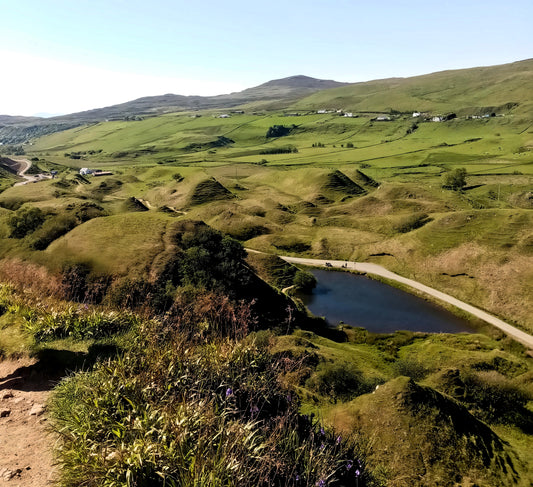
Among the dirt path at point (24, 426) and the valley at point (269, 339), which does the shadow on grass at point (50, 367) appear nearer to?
the dirt path at point (24, 426)

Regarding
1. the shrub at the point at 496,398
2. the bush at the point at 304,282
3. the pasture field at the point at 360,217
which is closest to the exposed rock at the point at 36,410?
the shrub at the point at 496,398

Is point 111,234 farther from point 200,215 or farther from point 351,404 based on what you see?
point 200,215

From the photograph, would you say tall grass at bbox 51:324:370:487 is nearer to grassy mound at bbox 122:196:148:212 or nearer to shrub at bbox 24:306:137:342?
shrub at bbox 24:306:137:342

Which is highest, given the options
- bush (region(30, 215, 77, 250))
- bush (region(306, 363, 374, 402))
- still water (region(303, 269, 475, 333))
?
bush (region(30, 215, 77, 250))

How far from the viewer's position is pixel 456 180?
153875mm

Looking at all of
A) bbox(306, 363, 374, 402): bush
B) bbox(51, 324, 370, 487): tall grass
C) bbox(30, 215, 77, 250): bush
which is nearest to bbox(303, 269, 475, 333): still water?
bbox(306, 363, 374, 402): bush

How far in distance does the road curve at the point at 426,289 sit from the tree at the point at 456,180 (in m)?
82.8

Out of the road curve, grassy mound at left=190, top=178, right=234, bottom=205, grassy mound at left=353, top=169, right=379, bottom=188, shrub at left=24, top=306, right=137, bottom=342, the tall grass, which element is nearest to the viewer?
the tall grass

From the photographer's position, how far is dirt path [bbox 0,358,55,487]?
1200cm

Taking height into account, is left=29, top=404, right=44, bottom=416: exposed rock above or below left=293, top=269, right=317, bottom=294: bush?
above

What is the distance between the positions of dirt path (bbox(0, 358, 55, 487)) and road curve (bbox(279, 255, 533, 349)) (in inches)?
2655

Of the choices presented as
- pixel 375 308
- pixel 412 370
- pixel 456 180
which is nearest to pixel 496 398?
pixel 412 370

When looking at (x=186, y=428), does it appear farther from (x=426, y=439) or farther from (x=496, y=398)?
(x=496, y=398)

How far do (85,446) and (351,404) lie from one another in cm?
2109
